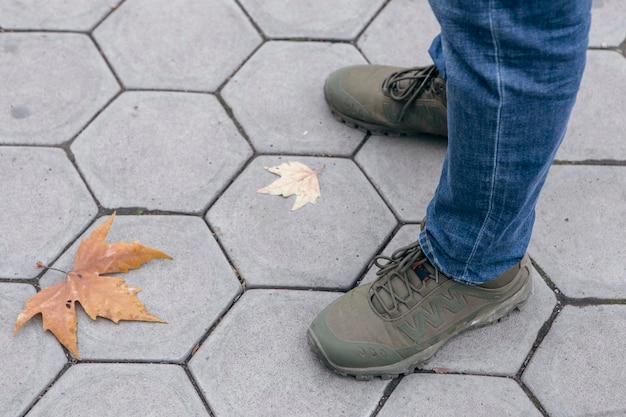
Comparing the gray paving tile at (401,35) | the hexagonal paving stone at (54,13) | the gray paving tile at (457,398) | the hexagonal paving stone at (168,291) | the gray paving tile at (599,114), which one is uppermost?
the hexagonal paving stone at (54,13)

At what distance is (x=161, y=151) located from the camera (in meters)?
1.64

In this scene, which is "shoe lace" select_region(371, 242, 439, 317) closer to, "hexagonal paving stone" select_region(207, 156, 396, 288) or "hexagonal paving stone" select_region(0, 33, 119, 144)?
"hexagonal paving stone" select_region(207, 156, 396, 288)

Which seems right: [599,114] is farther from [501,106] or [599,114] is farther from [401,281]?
[501,106]

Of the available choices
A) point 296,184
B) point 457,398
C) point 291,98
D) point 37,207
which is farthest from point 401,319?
point 37,207

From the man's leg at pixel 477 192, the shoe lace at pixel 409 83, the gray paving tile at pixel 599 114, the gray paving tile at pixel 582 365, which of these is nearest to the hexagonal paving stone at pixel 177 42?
the shoe lace at pixel 409 83

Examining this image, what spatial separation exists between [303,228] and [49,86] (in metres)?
0.79

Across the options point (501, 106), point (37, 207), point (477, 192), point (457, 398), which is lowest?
point (457, 398)

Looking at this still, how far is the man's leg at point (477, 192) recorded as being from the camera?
88 cm

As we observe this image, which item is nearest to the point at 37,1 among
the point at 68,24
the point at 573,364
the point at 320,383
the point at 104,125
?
the point at 68,24

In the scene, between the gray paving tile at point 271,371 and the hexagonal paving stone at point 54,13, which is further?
the hexagonal paving stone at point 54,13

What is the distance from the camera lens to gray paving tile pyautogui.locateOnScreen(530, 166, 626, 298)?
1439 millimetres

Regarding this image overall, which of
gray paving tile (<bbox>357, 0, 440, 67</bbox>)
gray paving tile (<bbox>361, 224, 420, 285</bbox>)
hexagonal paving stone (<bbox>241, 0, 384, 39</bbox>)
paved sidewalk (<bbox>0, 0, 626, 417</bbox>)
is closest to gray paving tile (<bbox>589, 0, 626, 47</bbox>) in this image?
paved sidewalk (<bbox>0, 0, 626, 417</bbox>)

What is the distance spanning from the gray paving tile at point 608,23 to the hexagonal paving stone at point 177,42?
961mm

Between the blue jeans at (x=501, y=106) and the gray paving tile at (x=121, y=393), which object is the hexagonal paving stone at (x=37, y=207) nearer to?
the gray paving tile at (x=121, y=393)
